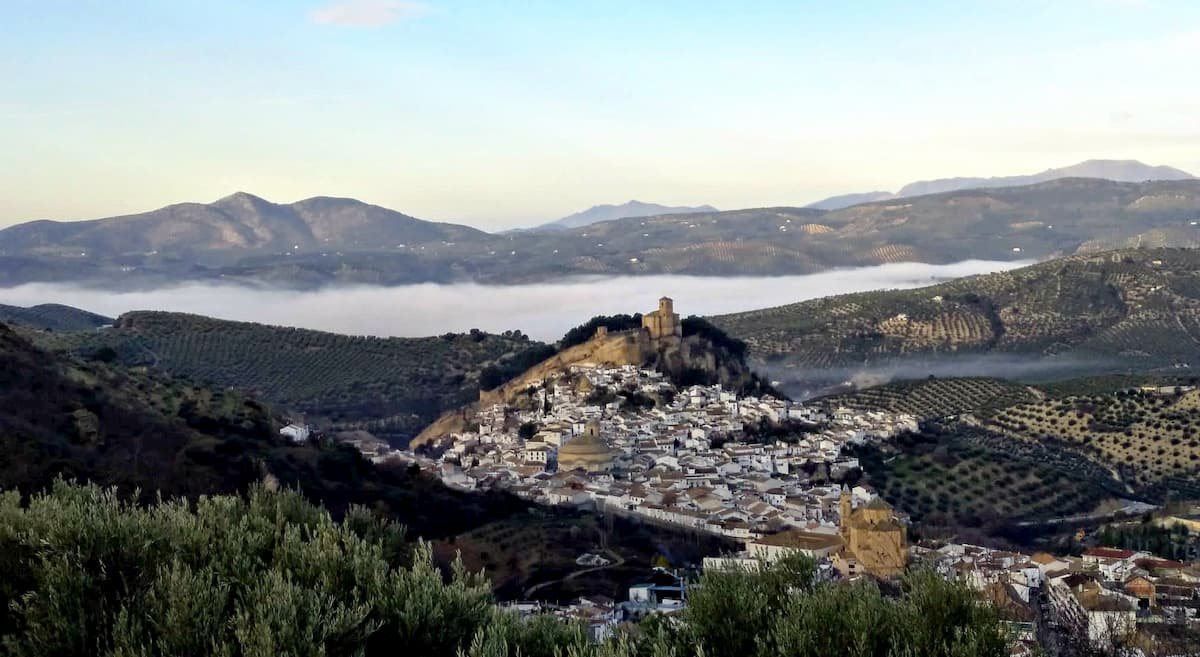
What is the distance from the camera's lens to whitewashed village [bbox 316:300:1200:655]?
18109 mm

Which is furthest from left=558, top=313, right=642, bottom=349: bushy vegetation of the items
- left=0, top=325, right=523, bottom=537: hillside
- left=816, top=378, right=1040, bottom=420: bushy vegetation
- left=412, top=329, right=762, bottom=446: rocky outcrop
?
left=0, top=325, right=523, bottom=537: hillside

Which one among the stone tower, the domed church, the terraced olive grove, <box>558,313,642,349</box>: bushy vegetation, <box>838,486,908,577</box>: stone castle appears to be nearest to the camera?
<box>838,486,908,577</box>: stone castle

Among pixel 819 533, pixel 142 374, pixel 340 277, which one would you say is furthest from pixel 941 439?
pixel 340 277

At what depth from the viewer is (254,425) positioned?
32.6 metres

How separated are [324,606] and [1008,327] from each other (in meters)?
86.4

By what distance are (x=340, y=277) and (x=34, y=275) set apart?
153 ft

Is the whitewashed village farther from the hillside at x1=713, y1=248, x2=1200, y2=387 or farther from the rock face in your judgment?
the hillside at x1=713, y1=248, x2=1200, y2=387

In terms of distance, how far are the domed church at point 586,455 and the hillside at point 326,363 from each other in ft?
55.7

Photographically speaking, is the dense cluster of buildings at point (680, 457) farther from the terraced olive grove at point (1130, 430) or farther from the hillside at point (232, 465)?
the terraced olive grove at point (1130, 430)

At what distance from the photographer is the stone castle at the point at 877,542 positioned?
81.1 ft

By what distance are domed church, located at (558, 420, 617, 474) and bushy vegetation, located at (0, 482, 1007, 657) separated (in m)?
31.9

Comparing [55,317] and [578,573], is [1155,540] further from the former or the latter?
[55,317]

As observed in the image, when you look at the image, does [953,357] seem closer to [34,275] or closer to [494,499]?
[494,499]

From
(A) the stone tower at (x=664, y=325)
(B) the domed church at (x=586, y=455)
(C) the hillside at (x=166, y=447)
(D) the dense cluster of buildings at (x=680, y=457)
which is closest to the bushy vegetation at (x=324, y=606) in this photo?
(C) the hillside at (x=166, y=447)
